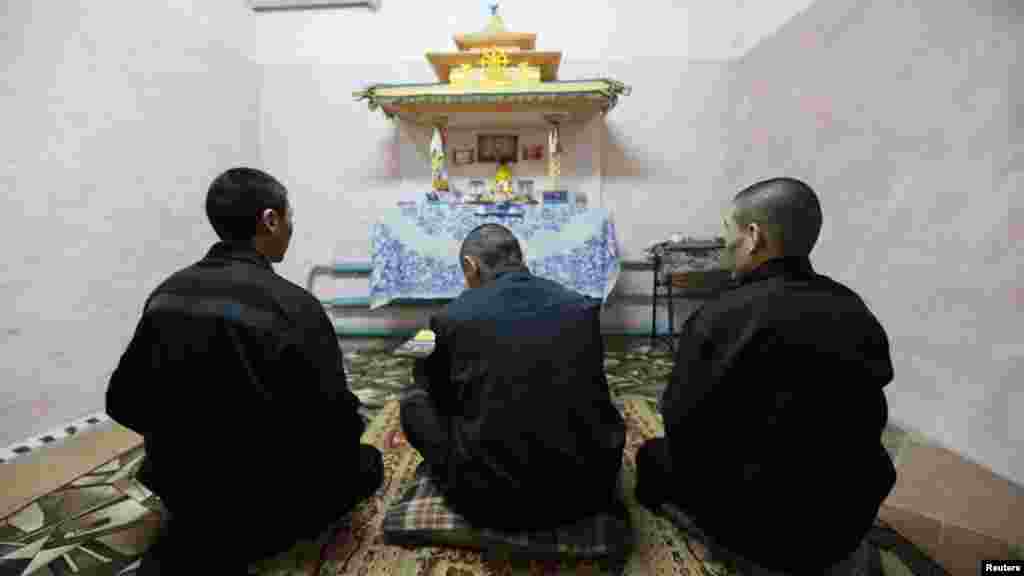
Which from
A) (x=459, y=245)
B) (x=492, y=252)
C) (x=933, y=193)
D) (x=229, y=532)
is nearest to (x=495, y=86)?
(x=459, y=245)

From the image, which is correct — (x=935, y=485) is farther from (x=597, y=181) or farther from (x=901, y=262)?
(x=597, y=181)

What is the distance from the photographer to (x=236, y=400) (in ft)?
4.18

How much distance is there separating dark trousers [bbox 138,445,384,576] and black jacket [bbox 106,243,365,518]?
0.5 inches

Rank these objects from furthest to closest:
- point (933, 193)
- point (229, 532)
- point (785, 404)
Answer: point (933, 193) < point (229, 532) < point (785, 404)

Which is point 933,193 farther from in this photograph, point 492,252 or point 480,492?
point 480,492

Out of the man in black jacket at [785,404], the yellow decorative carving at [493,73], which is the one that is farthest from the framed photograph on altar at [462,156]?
the man in black jacket at [785,404]

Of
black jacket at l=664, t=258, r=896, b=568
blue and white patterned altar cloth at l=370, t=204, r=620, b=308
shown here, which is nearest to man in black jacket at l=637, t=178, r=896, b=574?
black jacket at l=664, t=258, r=896, b=568

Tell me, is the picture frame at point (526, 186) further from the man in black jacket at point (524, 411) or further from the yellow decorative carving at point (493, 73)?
the man in black jacket at point (524, 411)

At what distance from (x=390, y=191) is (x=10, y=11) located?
114 inches

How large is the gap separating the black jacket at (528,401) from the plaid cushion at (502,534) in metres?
0.06

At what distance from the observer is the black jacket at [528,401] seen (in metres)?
1.31

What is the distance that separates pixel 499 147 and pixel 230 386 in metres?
3.97

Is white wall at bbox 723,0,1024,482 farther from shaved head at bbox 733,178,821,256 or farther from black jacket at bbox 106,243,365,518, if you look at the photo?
black jacket at bbox 106,243,365,518

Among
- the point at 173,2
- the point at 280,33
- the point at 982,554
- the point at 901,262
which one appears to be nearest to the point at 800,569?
the point at 982,554
